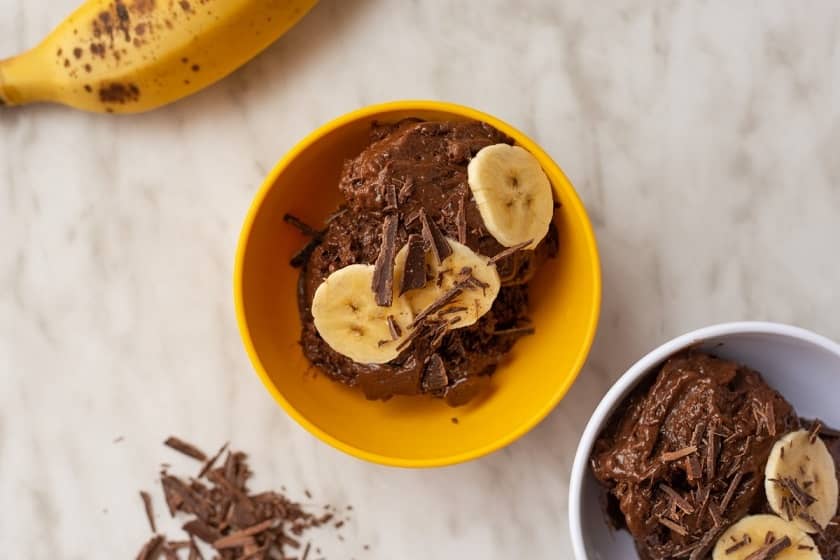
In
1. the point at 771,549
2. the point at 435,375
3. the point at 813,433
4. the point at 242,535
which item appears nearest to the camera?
the point at 771,549

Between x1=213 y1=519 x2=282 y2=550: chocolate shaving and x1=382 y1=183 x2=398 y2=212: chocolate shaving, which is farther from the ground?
x1=382 y1=183 x2=398 y2=212: chocolate shaving

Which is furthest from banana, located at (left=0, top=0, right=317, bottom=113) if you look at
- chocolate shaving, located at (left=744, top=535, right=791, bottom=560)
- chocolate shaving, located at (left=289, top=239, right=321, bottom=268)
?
chocolate shaving, located at (left=744, top=535, right=791, bottom=560)

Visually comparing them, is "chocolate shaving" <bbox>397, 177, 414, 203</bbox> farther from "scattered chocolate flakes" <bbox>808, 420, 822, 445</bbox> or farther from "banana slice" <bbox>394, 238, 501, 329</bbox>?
"scattered chocolate flakes" <bbox>808, 420, 822, 445</bbox>

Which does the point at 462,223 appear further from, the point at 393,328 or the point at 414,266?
the point at 393,328

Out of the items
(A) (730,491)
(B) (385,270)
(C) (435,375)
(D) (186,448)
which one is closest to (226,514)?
(D) (186,448)

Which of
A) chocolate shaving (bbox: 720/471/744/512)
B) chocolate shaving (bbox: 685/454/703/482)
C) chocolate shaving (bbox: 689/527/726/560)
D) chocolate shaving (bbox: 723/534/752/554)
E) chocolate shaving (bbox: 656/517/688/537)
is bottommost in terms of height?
chocolate shaving (bbox: 723/534/752/554)

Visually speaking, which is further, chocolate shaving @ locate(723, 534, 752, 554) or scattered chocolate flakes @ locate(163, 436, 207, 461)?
scattered chocolate flakes @ locate(163, 436, 207, 461)

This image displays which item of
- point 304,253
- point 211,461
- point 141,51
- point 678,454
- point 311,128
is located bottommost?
point 678,454
